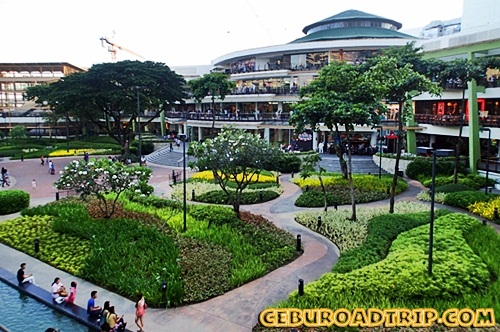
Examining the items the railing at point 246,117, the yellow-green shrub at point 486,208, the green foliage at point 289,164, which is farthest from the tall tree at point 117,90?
the yellow-green shrub at point 486,208

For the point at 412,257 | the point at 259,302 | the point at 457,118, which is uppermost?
→ the point at 457,118

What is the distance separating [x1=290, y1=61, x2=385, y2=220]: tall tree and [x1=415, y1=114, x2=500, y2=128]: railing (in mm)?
15614

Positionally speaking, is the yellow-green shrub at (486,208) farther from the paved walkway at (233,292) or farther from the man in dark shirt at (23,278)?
the man in dark shirt at (23,278)

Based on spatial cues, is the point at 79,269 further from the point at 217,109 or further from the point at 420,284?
the point at 217,109

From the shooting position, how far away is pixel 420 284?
496 inches

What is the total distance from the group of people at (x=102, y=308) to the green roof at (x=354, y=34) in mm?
51927

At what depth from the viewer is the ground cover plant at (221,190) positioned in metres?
27.3

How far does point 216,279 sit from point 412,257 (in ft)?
22.5

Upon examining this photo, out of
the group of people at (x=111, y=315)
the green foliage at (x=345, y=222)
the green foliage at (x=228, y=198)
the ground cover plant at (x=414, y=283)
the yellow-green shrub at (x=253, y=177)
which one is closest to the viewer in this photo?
the group of people at (x=111, y=315)

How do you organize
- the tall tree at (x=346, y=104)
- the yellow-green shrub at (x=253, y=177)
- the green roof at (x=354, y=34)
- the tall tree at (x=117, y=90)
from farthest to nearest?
the green roof at (x=354, y=34), the tall tree at (x=117, y=90), the yellow-green shrub at (x=253, y=177), the tall tree at (x=346, y=104)

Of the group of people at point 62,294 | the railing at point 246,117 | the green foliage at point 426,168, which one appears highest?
the railing at point 246,117

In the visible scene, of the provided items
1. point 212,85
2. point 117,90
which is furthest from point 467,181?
point 117,90

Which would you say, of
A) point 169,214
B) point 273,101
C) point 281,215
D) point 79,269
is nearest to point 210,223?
point 169,214

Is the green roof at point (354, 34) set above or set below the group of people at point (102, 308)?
above
